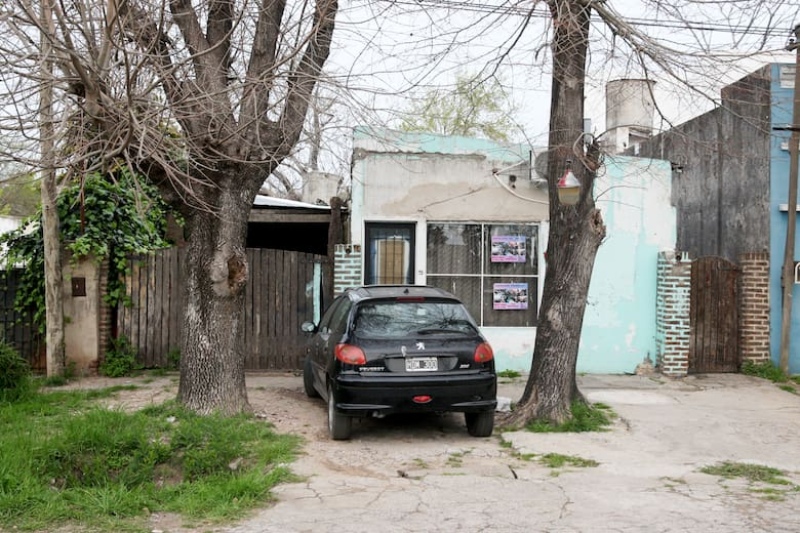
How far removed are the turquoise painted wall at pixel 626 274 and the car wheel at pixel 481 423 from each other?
15.0 ft

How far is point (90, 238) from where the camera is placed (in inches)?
434

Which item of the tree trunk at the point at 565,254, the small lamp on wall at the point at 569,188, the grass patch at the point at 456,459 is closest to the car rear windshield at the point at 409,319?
the tree trunk at the point at 565,254

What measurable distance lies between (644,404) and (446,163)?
15.5ft

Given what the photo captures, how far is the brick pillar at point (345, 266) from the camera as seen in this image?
11.2m

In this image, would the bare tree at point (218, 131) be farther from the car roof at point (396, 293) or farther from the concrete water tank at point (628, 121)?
the concrete water tank at point (628, 121)

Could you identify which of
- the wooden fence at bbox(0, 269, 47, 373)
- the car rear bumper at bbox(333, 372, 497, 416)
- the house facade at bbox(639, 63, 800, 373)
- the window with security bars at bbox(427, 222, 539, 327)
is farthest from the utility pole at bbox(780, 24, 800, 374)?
the wooden fence at bbox(0, 269, 47, 373)

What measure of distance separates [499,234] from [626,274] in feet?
7.18

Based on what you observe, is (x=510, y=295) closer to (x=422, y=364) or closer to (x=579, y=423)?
(x=579, y=423)

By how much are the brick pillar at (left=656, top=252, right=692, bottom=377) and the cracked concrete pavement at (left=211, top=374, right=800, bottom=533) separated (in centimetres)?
196

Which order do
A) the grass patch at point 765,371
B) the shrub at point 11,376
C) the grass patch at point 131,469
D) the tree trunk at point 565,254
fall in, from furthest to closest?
the grass patch at point 765,371 < the shrub at point 11,376 < the tree trunk at point 565,254 < the grass patch at point 131,469

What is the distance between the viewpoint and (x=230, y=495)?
5523mm

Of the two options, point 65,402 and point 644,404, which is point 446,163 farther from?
point 65,402

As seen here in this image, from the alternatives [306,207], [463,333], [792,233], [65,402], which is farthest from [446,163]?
[65,402]

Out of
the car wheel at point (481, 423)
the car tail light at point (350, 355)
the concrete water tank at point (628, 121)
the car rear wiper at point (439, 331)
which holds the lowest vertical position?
the car wheel at point (481, 423)
